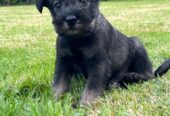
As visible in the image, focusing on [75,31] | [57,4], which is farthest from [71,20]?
[57,4]

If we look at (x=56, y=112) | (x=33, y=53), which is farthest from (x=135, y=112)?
(x=33, y=53)

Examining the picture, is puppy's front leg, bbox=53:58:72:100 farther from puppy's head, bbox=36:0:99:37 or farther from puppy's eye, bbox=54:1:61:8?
puppy's eye, bbox=54:1:61:8

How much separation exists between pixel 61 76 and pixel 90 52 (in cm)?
54

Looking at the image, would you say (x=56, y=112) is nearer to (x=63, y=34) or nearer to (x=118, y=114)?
(x=118, y=114)

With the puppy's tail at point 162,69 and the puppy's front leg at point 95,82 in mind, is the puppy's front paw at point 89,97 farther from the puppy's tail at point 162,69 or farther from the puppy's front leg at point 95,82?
the puppy's tail at point 162,69

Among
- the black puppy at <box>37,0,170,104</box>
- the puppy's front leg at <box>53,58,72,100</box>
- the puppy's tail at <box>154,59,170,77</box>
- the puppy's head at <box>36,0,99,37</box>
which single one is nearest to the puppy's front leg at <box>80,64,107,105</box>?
the black puppy at <box>37,0,170,104</box>

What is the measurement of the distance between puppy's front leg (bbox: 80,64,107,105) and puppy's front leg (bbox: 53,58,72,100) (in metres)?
0.37

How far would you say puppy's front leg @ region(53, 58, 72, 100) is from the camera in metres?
5.84

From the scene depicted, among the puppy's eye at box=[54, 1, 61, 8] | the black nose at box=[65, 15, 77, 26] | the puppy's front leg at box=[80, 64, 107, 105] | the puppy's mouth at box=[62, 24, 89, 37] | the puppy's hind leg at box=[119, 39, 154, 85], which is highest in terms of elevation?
the puppy's eye at box=[54, 1, 61, 8]

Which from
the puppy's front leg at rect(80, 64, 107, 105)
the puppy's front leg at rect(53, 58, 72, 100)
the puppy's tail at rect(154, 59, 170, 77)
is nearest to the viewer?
the puppy's front leg at rect(80, 64, 107, 105)

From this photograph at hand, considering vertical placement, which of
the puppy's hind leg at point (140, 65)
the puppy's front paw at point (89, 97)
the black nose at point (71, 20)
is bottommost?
the puppy's hind leg at point (140, 65)

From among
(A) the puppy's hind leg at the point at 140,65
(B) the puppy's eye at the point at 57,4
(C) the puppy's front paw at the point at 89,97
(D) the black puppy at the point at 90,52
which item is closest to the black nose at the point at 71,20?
(D) the black puppy at the point at 90,52

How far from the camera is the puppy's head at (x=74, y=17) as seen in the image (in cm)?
511

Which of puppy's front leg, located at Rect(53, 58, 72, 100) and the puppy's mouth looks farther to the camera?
puppy's front leg, located at Rect(53, 58, 72, 100)
